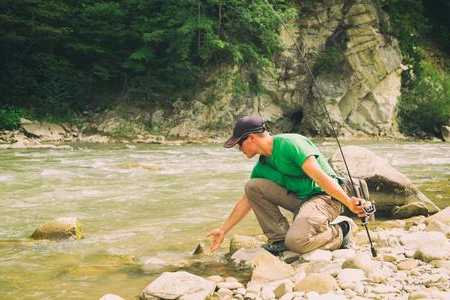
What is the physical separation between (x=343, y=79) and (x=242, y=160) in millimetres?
15818

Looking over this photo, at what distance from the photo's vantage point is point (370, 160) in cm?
688

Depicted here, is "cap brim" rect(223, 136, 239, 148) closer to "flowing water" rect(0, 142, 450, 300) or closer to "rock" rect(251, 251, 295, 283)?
"rock" rect(251, 251, 295, 283)

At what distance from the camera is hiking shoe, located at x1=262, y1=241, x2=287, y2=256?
4.50 metres

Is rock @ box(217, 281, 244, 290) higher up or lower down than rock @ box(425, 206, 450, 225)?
lower down

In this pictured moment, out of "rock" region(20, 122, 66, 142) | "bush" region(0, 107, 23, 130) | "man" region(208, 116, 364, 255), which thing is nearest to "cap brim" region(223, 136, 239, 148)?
"man" region(208, 116, 364, 255)

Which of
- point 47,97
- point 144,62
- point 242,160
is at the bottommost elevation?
point 242,160

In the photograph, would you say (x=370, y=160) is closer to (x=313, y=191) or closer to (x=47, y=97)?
(x=313, y=191)

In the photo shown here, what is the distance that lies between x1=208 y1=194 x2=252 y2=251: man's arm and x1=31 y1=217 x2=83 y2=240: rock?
68.4 inches

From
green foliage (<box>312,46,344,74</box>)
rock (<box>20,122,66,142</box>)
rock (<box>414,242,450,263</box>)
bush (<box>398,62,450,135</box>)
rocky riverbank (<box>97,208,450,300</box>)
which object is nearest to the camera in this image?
rocky riverbank (<box>97,208,450,300</box>)

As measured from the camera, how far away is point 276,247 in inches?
179

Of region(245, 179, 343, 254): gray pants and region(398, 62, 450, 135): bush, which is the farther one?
region(398, 62, 450, 135): bush

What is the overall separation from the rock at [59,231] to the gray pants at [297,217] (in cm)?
191

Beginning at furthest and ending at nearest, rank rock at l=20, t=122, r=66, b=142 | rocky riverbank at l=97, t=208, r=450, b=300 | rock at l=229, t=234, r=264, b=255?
rock at l=20, t=122, r=66, b=142
rock at l=229, t=234, r=264, b=255
rocky riverbank at l=97, t=208, r=450, b=300

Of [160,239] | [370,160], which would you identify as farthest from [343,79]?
[160,239]
